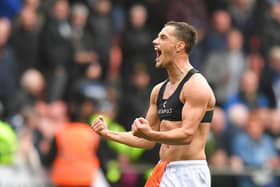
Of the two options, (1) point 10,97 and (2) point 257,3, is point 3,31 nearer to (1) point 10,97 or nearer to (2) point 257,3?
(1) point 10,97

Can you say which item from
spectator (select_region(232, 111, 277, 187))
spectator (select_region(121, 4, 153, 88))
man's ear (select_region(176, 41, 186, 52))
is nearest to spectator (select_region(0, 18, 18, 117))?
spectator (select_region(121, 4, 153, 88))

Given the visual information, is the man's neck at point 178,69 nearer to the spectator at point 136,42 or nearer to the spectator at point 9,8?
the spectator at point 9,8

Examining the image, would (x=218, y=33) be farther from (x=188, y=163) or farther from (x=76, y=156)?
(x=188, y=163)

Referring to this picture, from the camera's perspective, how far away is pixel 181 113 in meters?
9.24

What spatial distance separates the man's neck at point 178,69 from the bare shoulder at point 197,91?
7.0 inches

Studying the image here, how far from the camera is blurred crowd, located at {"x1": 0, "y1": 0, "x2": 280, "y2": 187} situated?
44.1ft

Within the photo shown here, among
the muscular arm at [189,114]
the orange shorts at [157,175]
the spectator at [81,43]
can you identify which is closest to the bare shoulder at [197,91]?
the muscular arm at [189,114]

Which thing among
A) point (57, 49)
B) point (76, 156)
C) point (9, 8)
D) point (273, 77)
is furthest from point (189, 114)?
point (273, 77)

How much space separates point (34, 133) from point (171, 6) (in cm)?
422

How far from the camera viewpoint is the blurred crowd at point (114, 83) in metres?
13.4

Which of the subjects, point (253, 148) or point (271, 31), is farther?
point (271, 31)

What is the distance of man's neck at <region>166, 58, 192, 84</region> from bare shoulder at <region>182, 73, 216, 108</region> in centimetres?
18

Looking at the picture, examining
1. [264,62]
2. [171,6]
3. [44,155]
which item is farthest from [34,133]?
[264,62]

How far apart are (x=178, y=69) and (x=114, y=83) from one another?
7321 millimetres
